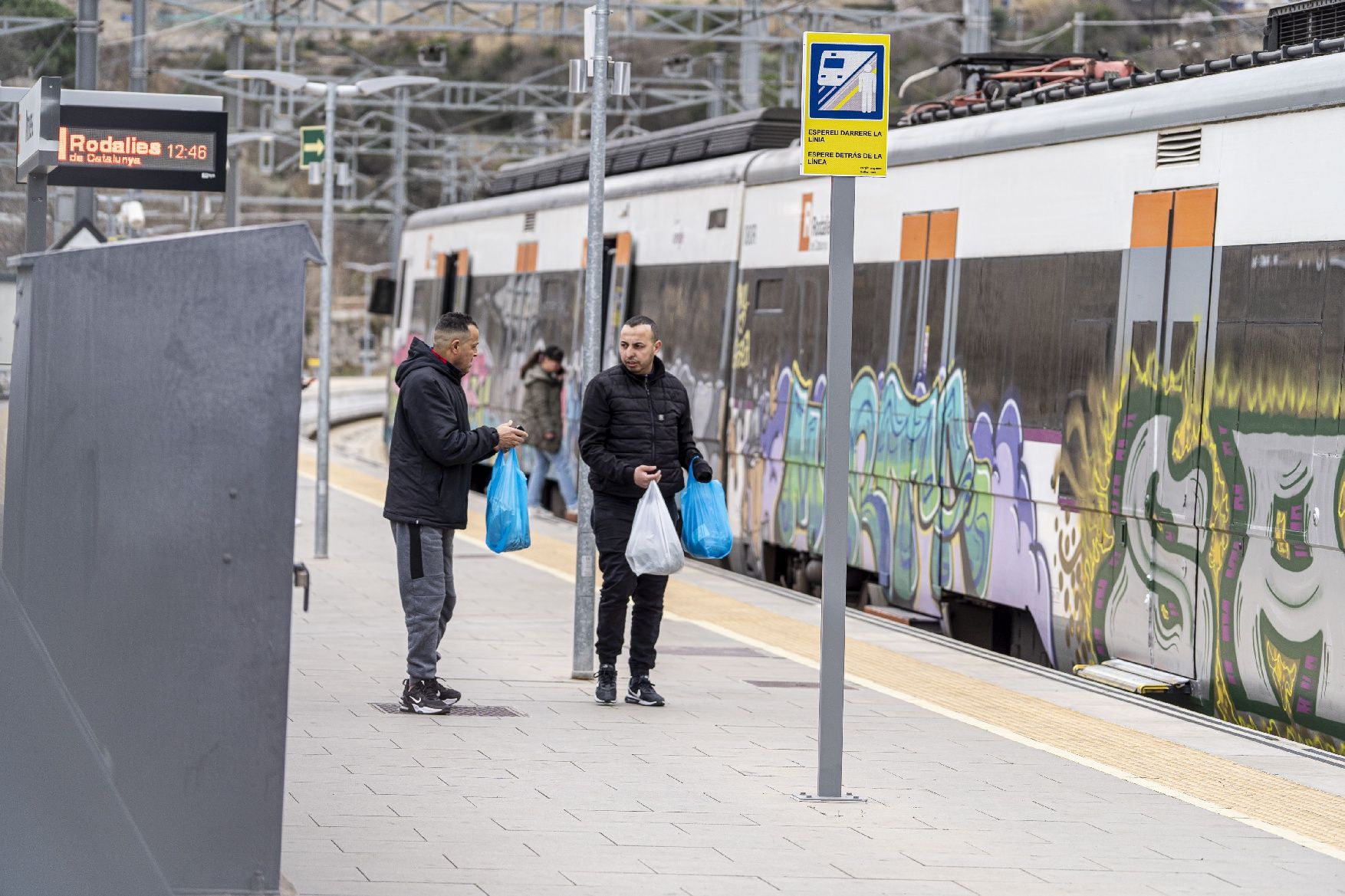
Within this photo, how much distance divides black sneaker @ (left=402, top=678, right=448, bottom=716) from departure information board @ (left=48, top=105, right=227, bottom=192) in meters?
2.43

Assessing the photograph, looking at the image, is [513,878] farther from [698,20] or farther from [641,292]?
[698,20]

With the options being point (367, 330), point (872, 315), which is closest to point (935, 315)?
point (872, 315)

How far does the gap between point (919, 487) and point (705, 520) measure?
3502mm

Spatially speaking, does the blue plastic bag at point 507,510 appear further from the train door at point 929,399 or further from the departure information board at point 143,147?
the train door at point 929,399

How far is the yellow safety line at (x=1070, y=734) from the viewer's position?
727 centimetres

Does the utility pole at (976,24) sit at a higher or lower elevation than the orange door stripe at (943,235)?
higher

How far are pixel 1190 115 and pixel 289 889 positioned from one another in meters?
6.02

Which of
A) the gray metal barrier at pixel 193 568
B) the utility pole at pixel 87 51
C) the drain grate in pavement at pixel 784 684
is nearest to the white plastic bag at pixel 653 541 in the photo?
the drain grate in pavement at pixel 784 684

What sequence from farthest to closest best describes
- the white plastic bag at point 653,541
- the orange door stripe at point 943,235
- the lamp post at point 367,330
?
1. the lamp post at point 367,330
2. the orange door stripe at point 943,235
3. the white plastic bag at point 653,541

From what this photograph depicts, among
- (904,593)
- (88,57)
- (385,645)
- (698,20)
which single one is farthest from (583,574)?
(698,20)

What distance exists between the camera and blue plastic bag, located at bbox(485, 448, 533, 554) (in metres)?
9.14

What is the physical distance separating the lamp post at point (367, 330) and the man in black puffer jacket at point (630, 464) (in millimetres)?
42730

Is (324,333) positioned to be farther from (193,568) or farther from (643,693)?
(193,568)

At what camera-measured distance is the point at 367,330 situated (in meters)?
68.6
